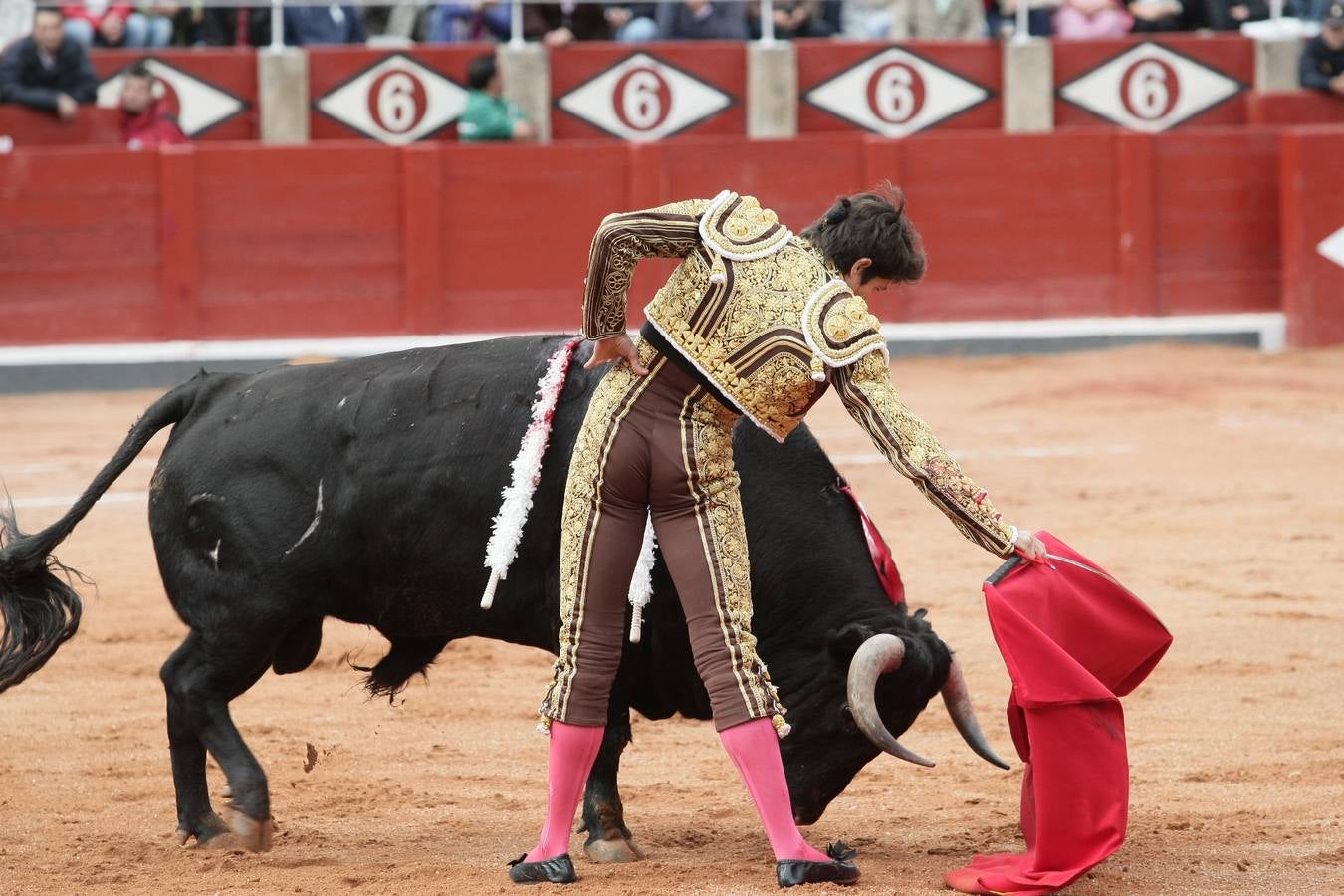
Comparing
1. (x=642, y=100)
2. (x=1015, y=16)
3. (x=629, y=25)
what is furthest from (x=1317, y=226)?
(x=629, y=25)

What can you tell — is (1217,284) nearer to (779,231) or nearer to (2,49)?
(2,49)

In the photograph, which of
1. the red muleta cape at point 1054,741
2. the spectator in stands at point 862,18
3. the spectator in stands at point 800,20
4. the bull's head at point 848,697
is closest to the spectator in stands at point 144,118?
the spectator in stands at point 800,20

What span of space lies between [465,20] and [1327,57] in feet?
17.2

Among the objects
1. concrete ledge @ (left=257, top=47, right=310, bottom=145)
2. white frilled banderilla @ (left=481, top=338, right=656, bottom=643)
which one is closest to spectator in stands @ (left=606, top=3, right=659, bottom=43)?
concrete ledge @ (left=257, top=47, right=310, bottom=145)

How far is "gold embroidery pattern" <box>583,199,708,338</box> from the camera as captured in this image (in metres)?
3.11

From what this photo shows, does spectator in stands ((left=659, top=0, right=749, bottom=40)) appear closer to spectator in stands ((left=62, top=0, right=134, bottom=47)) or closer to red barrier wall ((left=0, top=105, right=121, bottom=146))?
spectator in stands ((left=62, top=0, right=134, bottom=47))

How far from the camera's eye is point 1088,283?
11.4m

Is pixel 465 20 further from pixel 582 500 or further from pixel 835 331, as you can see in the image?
pixel 835 331

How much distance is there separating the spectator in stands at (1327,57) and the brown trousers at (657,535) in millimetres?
9367

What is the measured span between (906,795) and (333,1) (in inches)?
328

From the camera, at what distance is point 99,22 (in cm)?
1115

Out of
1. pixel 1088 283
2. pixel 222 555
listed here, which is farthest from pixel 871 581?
pixel 1088 283

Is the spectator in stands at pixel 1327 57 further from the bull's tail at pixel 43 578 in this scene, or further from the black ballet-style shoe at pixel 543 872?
the black ballet-style shoe at pixel 543 872

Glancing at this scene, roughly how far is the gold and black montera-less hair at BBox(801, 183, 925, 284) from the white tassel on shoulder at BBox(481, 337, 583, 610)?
0.74 m
